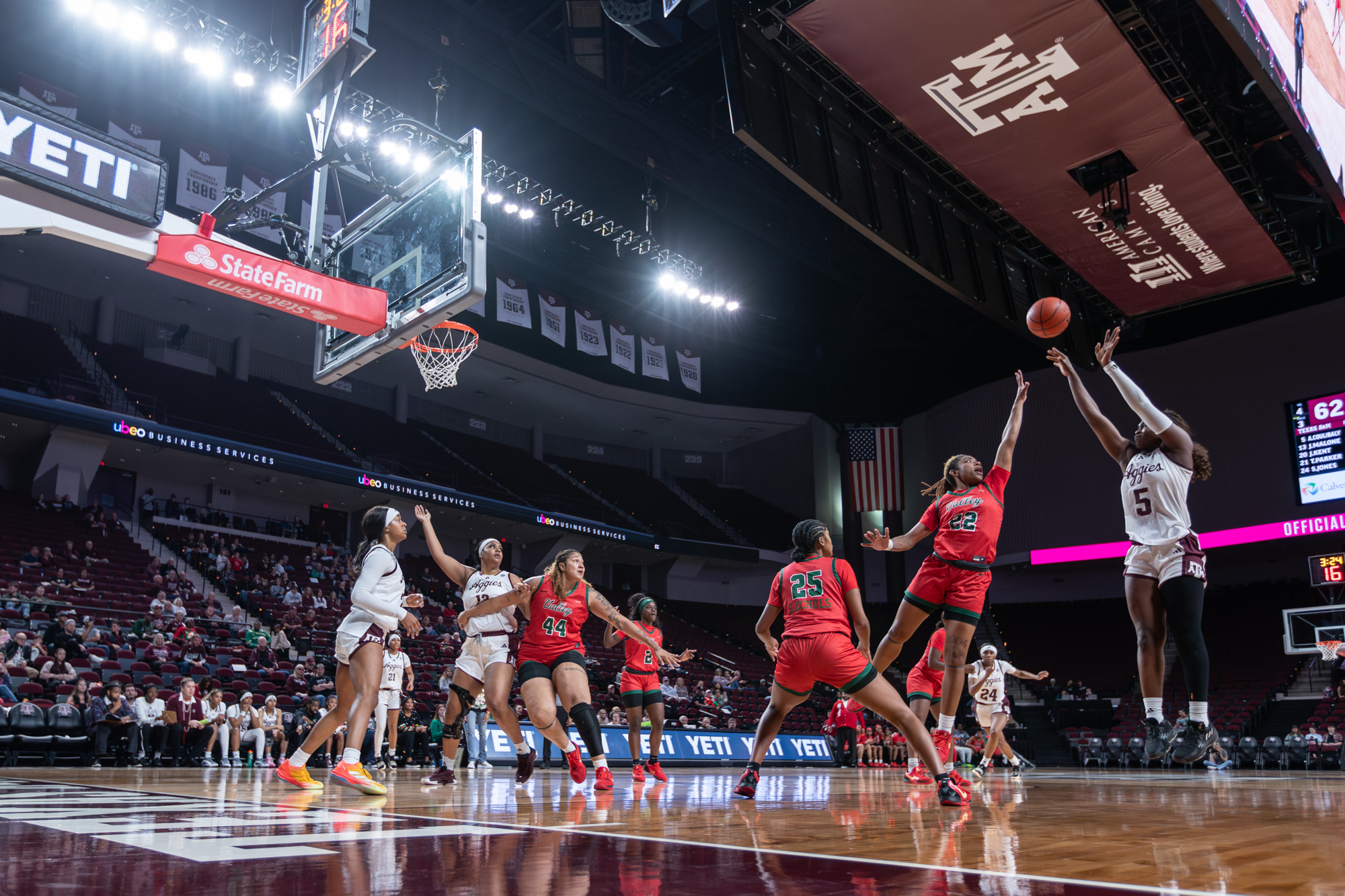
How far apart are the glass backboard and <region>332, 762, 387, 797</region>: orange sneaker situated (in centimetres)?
472

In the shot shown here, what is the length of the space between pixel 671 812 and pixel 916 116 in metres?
9.29

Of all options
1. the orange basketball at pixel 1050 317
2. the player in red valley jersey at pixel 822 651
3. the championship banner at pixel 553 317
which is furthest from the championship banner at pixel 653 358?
the player in red valley jersey at pixel 822 651

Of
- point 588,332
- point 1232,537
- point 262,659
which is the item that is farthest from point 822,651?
point 1232,537

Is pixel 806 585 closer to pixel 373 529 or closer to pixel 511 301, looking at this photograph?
pixel 373 529

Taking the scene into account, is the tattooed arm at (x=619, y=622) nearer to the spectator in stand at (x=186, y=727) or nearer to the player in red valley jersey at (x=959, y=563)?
the player in red valley jersey at (x=959, y=563)

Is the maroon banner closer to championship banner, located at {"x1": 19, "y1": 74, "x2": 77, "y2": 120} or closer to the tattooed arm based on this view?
the tattooed arm

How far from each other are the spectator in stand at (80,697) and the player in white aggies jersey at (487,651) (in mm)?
7205

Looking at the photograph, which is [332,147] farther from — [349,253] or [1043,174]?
[1043,174]

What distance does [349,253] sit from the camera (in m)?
10.9

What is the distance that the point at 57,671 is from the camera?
1357 centimetres

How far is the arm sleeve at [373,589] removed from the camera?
20.4 ft

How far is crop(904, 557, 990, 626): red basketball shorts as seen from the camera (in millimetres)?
6523

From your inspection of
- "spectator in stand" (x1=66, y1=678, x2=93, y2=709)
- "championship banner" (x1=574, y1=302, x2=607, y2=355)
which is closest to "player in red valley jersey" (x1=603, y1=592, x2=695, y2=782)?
"spectator in stand" (x1=66, y1=678, x2=93, y2=709)

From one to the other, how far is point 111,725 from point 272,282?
24.1 ft
